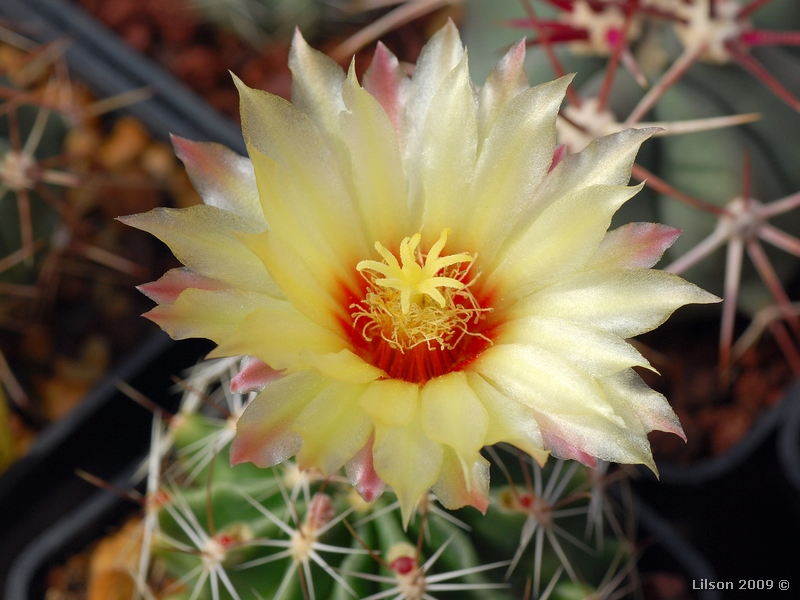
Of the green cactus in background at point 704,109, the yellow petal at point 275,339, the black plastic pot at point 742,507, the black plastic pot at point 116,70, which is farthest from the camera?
the black plastic pot at point 116,70

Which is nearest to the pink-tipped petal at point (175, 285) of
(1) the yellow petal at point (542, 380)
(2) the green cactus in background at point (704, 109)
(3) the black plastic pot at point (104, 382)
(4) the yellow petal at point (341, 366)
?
(4) the yellow petal at point (341, 366)

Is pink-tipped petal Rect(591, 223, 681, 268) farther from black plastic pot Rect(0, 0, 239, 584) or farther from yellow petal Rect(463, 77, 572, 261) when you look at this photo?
black plastic pot Rect(0, 0, 239, 584)

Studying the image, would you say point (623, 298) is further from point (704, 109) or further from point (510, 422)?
point (704, 109)

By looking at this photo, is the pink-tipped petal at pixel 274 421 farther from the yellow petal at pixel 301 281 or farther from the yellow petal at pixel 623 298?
the yellow petal at pixel 623 298

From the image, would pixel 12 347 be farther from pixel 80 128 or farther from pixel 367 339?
pixel 367 339

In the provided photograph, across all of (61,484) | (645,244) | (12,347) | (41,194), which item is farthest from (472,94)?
(12,347)

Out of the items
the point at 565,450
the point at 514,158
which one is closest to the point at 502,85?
the point at 514,158
